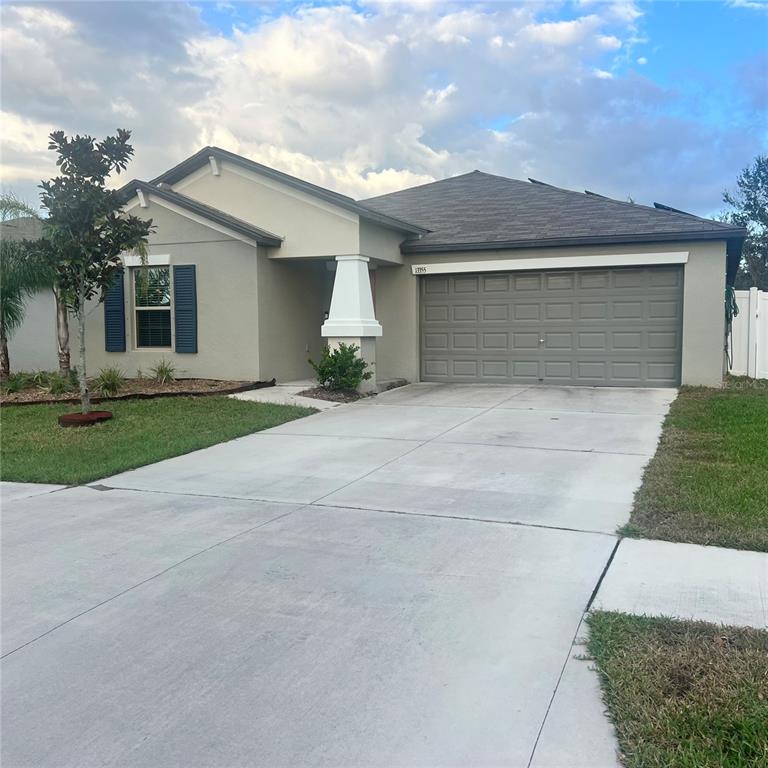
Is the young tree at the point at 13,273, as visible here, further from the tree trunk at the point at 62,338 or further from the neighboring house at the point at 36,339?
the neighboring house at the point at 36,339

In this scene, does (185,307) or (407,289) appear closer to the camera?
(185,307)

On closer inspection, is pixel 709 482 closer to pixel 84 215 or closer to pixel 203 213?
pixel 84 215

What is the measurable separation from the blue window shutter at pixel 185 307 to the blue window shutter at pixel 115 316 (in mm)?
1190

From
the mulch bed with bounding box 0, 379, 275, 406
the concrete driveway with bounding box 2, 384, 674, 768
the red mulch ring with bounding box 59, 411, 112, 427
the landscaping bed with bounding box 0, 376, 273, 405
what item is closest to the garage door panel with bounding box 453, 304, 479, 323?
the mulch bed with bounding box 0, 379, 275, 406

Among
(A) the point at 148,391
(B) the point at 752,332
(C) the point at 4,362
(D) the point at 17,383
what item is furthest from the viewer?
(B) the point at 752,332

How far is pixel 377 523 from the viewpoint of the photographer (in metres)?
5.73

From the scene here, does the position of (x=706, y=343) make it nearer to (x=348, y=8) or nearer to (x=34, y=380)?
(x=348, y=8)

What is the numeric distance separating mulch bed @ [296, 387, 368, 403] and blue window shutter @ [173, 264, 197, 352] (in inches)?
107

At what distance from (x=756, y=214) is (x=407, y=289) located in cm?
3256

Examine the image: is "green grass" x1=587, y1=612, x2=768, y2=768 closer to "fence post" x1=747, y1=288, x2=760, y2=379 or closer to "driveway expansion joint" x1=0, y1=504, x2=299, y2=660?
"driveway expansion joint" x1=0, y1=504, x2=299, y2=660

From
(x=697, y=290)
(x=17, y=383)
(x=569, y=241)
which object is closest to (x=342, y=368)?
(x=569, y=241)

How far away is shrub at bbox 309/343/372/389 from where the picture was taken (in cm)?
1318

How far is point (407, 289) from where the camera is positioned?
51.3 feet

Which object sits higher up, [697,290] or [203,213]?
[203,213]
